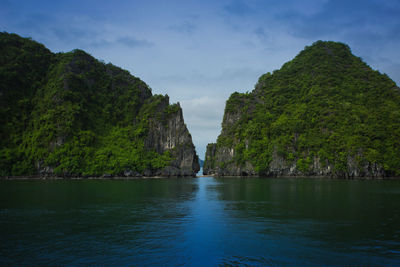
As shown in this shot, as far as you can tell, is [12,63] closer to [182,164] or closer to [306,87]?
[182,164]

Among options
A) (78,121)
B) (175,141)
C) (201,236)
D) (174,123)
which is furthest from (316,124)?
(201,236)

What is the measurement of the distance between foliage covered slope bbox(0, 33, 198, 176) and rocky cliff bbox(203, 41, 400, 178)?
23.2 meters

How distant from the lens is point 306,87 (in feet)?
386

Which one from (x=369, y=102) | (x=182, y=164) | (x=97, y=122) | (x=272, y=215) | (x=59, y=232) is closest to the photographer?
(x=59, y=232)

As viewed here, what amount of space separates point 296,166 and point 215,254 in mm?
84267

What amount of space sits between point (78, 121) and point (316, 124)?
3337 inches

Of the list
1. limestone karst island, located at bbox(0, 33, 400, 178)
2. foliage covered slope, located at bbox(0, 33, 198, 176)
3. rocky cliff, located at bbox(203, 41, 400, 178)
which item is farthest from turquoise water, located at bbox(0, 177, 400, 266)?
foliage covered slope, located at bbox(0, 33, 198, 176)

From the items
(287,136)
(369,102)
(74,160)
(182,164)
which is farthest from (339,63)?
(74,160)

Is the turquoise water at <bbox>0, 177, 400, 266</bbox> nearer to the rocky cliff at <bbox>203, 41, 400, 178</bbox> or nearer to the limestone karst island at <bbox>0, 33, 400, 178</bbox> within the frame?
the rocky cliff at <bbox>203, 41, 400, 178</bbox>

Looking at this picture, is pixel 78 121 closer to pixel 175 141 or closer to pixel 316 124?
pixel 175 141

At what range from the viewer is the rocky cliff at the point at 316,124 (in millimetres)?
79312

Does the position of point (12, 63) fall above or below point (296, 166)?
above

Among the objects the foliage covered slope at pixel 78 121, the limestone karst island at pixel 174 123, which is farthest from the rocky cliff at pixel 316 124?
the foliage covered slope at pixel 78 121

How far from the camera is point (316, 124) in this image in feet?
314
